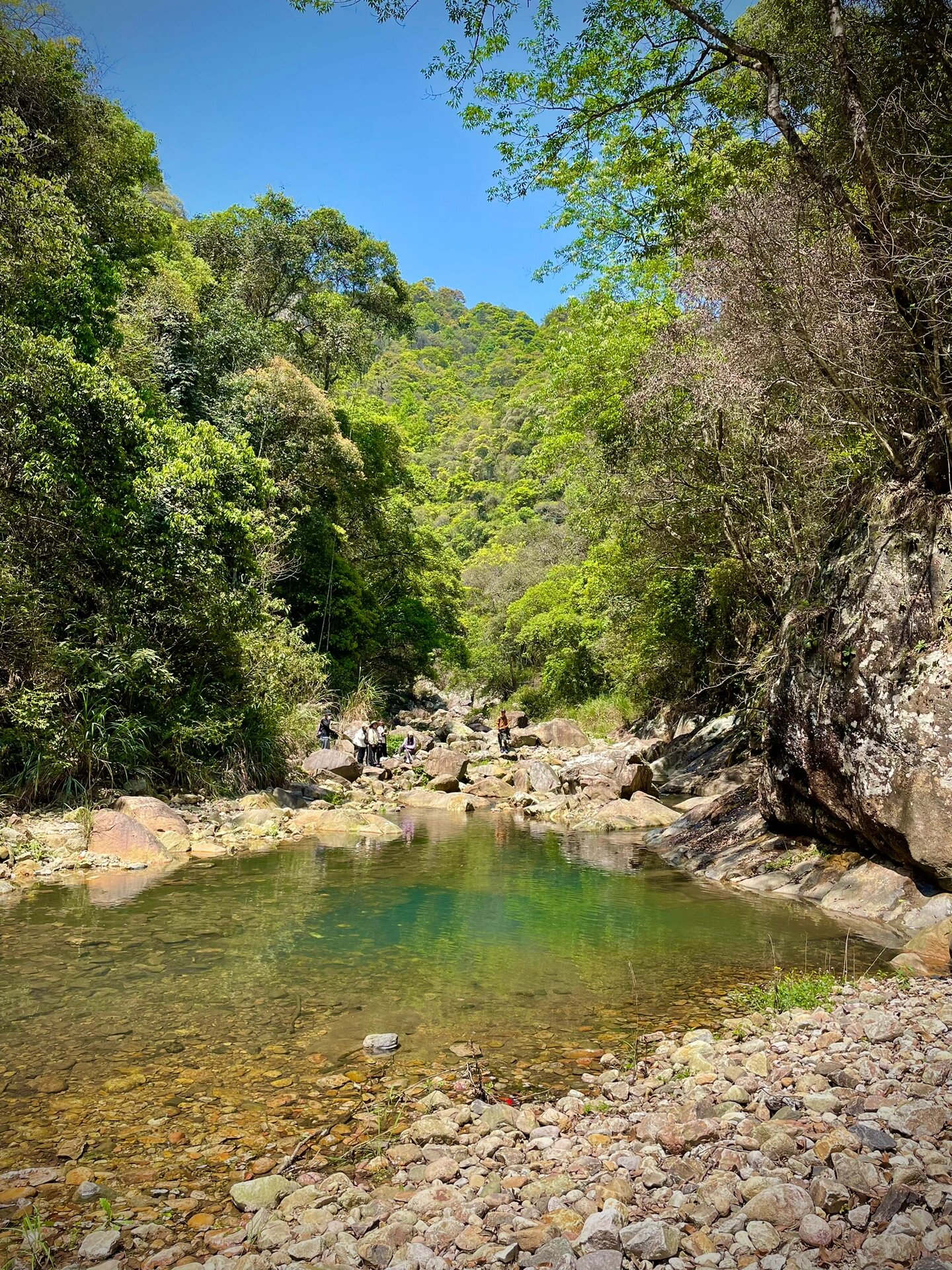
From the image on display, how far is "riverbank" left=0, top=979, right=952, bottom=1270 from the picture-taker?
2793mm

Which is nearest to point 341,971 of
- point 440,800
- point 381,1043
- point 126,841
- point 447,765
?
point 381,1043

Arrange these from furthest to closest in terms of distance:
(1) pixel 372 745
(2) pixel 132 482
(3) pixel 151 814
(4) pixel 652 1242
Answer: (1) pixel 372 745, (2) pixel 132 482, (3) pixel 151 814, (4) pixel 652 1242

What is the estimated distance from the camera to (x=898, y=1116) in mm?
3428

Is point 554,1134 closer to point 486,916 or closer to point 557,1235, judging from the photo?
point 557,1235

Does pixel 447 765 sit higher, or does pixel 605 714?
pixel 605 714

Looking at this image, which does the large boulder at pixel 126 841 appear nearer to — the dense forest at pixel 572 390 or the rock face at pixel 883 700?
the dense forest at pixel 572 390

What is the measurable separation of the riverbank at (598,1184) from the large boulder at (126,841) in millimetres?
8083

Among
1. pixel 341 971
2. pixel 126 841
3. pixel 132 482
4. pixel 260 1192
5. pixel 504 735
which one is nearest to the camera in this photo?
pixel 260 1192

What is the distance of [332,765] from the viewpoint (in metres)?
20.5

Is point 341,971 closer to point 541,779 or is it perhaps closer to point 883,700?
point 883,700

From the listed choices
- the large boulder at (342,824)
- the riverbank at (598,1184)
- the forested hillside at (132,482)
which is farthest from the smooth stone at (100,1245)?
the large boulder at (342,824)

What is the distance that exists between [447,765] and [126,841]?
11335 millimetres

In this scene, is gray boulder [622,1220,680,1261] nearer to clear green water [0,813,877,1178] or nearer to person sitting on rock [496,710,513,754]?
clear green water [0,813,877,1178]

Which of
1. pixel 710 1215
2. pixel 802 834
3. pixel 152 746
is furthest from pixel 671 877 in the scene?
pixel 152 746
